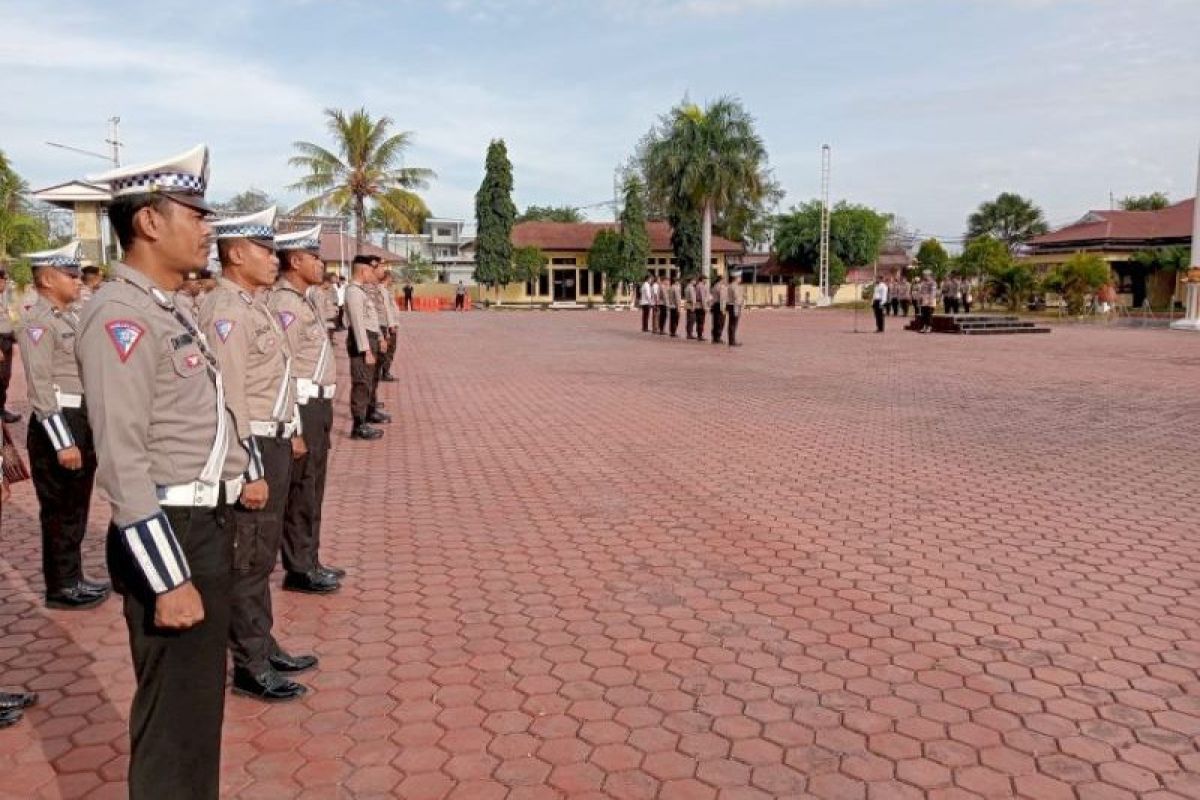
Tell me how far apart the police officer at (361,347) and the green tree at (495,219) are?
34.1m

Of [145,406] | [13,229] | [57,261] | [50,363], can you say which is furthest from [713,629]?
[13,229]

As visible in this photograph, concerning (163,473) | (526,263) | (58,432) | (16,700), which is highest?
(526,263)

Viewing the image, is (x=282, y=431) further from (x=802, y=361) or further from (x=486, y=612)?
(x=802, y=361)

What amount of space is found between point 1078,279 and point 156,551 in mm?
33551

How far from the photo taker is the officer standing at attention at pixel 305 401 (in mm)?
4387

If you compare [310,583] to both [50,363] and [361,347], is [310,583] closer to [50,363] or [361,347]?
[50,363]

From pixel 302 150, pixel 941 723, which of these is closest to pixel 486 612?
pixel 941 723

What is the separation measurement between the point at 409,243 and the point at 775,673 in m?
63.8

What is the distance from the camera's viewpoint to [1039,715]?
3240mm

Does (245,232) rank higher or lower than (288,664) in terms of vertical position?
higher

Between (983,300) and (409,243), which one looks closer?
(983,300)

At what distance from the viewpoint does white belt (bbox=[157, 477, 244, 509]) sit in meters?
2.26

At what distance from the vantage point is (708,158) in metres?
37.7

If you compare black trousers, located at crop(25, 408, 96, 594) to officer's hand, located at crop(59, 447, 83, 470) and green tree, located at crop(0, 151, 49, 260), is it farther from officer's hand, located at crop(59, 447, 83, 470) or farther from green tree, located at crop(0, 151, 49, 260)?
green tree, located at crop(0, 151, 49, 260)
